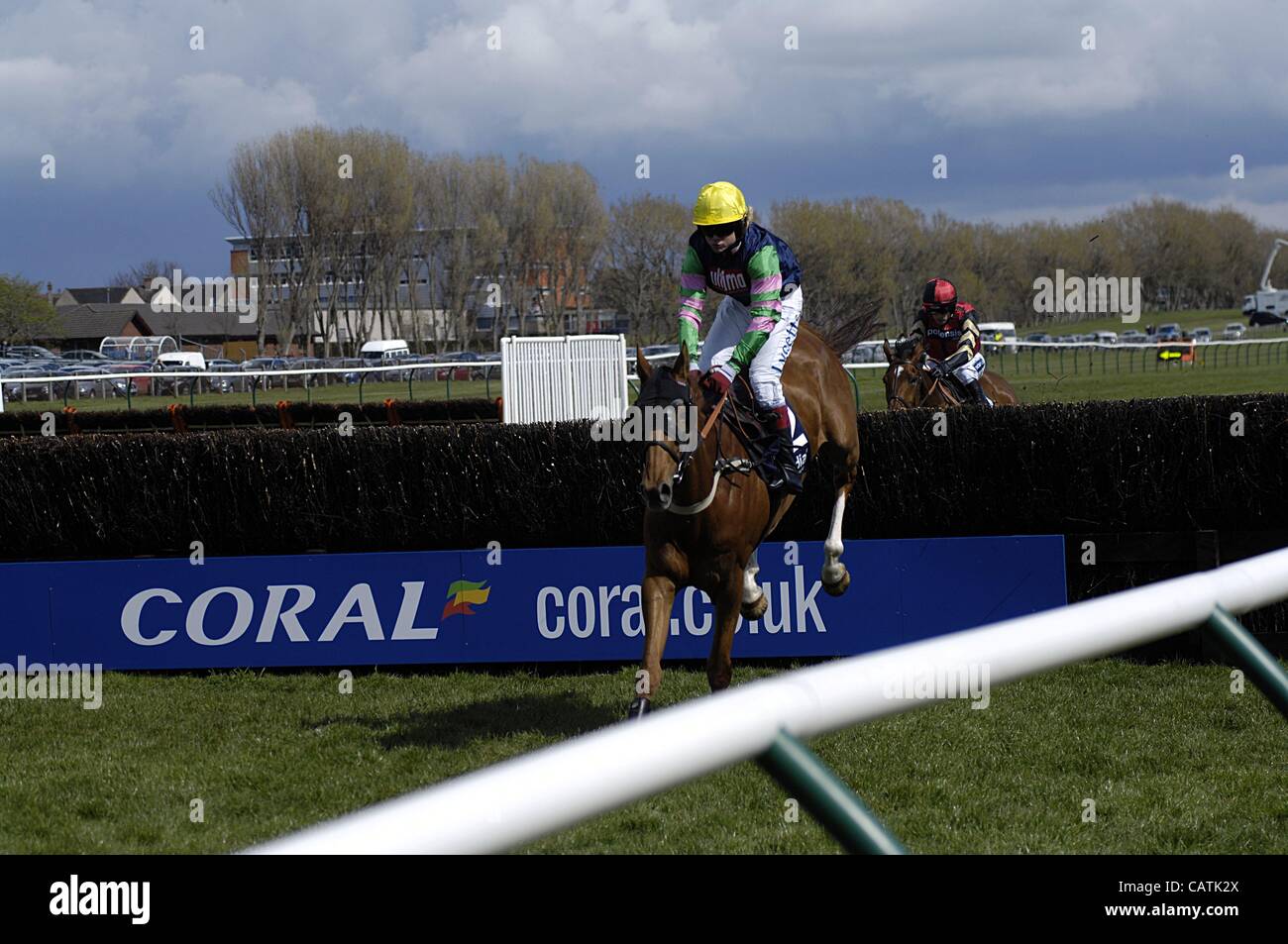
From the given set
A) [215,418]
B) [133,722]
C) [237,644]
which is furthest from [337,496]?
[215,418]

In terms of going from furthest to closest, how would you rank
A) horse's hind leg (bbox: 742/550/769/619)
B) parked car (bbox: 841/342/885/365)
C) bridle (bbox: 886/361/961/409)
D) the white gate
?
parked car (bbox: 841/342/885/365) → the white gate → bridle (bbox: 886/361/961/409) → horse's hind leg (bbox: 742/550/769/619)

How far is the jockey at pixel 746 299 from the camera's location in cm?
688

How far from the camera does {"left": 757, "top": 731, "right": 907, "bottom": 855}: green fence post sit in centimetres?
140

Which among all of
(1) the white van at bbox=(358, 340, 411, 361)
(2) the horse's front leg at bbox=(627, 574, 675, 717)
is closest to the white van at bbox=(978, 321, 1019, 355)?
(2) the horse's front leg at bbox=(627, 574, 675, 717)

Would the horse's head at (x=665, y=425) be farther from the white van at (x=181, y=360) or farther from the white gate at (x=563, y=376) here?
the white van at (x=181, y=360)

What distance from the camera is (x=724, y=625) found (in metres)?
6.76

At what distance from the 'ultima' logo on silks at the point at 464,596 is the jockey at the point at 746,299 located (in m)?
2.43

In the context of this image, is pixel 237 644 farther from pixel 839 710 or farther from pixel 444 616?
pixel 839 710

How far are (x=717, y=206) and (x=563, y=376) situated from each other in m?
10.9

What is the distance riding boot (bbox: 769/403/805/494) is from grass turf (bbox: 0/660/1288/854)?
1.25 meters

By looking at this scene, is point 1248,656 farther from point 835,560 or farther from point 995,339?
point 995,339

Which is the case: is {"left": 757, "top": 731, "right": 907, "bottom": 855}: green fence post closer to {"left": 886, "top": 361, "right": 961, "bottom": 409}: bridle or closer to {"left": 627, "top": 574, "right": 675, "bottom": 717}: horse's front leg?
{"left": 627, "top": 574, "right": 675, "bottom": 717}: horse's front leg

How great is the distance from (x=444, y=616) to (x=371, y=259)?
59430mm
